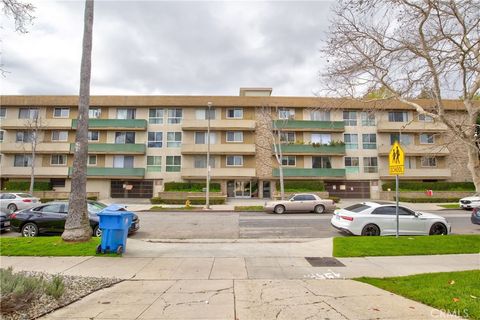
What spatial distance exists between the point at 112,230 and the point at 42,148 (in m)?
33.2

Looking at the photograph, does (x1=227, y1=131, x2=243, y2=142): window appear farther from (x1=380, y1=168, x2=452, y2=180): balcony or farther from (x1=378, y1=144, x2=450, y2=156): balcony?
(x1=380, y1=168, x2=452, y2=180): balcony

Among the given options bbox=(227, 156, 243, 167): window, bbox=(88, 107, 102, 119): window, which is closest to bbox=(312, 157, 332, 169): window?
bbox=(227, 156, 243, 167): window

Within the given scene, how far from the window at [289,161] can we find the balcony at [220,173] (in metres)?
4.31

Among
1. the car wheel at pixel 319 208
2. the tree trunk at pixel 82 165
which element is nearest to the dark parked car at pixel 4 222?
the tree trunk at pixel 82 165

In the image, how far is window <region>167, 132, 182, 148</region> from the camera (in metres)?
36.7

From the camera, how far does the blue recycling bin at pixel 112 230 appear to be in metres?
8.76

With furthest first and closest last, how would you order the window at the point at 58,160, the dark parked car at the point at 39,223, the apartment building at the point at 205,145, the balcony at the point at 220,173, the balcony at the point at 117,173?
Answer: the window at the point at 58,160 → the apartment building at the point at 205,145 → the balcony at the point at 117,173 → the balcony at the point at 220,173 → the dark parked car at the point at 39,223

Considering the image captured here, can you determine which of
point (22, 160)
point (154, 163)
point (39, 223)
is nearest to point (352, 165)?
point (154, 163)

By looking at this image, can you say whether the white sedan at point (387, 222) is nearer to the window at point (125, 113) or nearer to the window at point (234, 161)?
the window at point (234, 161)

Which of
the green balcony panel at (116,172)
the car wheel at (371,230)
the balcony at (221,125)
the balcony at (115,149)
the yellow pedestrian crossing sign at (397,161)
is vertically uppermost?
the balcony at (221,125)

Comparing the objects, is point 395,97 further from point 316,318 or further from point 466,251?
point 316,318

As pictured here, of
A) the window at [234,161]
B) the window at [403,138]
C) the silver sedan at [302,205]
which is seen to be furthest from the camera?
the window at [403,138]

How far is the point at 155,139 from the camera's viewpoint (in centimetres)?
3688

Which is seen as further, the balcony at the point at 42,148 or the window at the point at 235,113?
the window at the point at 235,113
